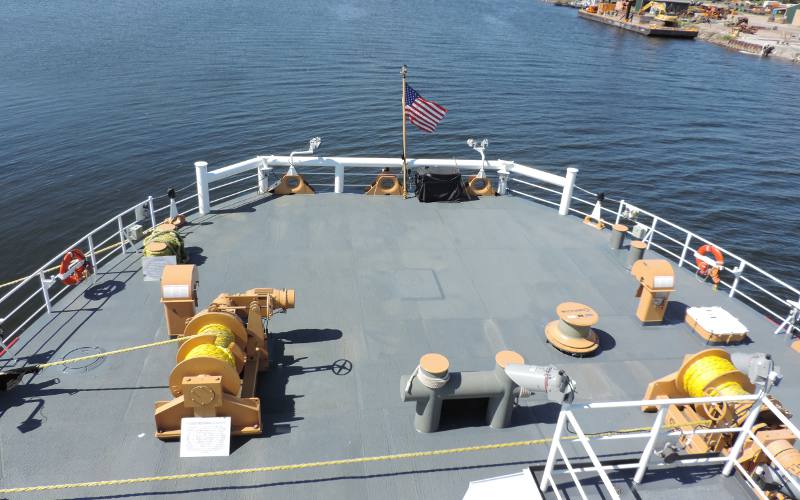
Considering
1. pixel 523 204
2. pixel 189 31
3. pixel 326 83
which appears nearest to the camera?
pixel 523 204

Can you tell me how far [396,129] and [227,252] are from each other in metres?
25.6

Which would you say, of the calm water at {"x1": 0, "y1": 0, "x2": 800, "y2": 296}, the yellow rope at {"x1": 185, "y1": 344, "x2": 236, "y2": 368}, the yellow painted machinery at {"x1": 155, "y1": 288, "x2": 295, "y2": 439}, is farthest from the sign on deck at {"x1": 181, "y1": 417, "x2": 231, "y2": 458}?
the calm water at {"x1": 0, "y1": 0, "x2": 800, "y2": 296}

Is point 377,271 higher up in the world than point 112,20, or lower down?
lower down

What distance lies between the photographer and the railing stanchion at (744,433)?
5.67 m

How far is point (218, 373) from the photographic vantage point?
6918mm

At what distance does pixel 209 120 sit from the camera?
3603 cm

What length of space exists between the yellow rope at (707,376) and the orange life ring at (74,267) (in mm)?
11211

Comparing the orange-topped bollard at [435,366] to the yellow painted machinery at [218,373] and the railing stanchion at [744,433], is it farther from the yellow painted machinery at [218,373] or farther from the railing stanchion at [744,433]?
the railing stanchion at [744,433]

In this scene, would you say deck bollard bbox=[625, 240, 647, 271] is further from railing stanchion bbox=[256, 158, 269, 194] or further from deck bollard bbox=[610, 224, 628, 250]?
railing stanchion bbox=[256, 158, 269, 194]

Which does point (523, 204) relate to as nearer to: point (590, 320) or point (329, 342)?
point (590, 320)

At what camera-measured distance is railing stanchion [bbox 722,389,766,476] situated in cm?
567

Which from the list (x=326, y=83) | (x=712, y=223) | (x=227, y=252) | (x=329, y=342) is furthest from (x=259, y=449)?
(x=326, y=83)

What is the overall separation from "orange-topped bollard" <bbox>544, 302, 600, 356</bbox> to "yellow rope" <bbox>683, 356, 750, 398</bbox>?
1.98m

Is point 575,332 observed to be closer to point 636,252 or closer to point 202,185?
point 636,252
